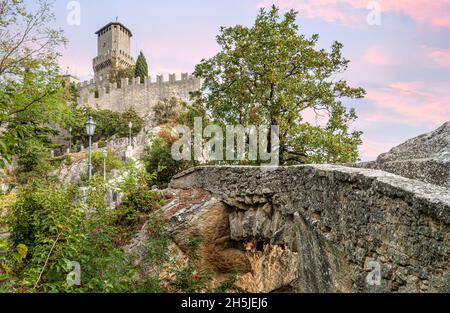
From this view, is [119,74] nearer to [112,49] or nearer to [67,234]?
[112,49]

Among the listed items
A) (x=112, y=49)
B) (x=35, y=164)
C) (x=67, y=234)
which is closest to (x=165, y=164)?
(x=67, y=234)

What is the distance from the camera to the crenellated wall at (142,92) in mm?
Answer: 53531

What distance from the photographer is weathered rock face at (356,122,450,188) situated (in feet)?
15.3

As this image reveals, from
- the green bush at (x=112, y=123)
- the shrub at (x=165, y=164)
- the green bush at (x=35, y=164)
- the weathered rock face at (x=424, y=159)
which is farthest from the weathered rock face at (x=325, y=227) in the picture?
the green bush at (x=112, y=123)

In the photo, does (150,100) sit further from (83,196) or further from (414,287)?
(414,287)

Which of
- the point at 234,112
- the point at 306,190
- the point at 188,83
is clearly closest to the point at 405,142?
the point at 306,190

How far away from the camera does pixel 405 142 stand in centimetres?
723

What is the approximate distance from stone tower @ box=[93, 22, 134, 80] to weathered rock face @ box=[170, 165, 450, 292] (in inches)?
2639

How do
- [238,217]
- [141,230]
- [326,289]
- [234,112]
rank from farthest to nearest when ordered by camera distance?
[234,112]
[141,230]
[238,217]
[326,289]

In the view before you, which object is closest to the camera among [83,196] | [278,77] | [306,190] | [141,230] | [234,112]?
[306,190]

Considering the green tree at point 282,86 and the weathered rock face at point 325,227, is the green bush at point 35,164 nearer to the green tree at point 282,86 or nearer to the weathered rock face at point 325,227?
the green tree at point 282,86

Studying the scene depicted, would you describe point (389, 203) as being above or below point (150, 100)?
below

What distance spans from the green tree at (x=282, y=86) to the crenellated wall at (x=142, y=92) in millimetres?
36398

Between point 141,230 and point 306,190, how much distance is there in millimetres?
6408
